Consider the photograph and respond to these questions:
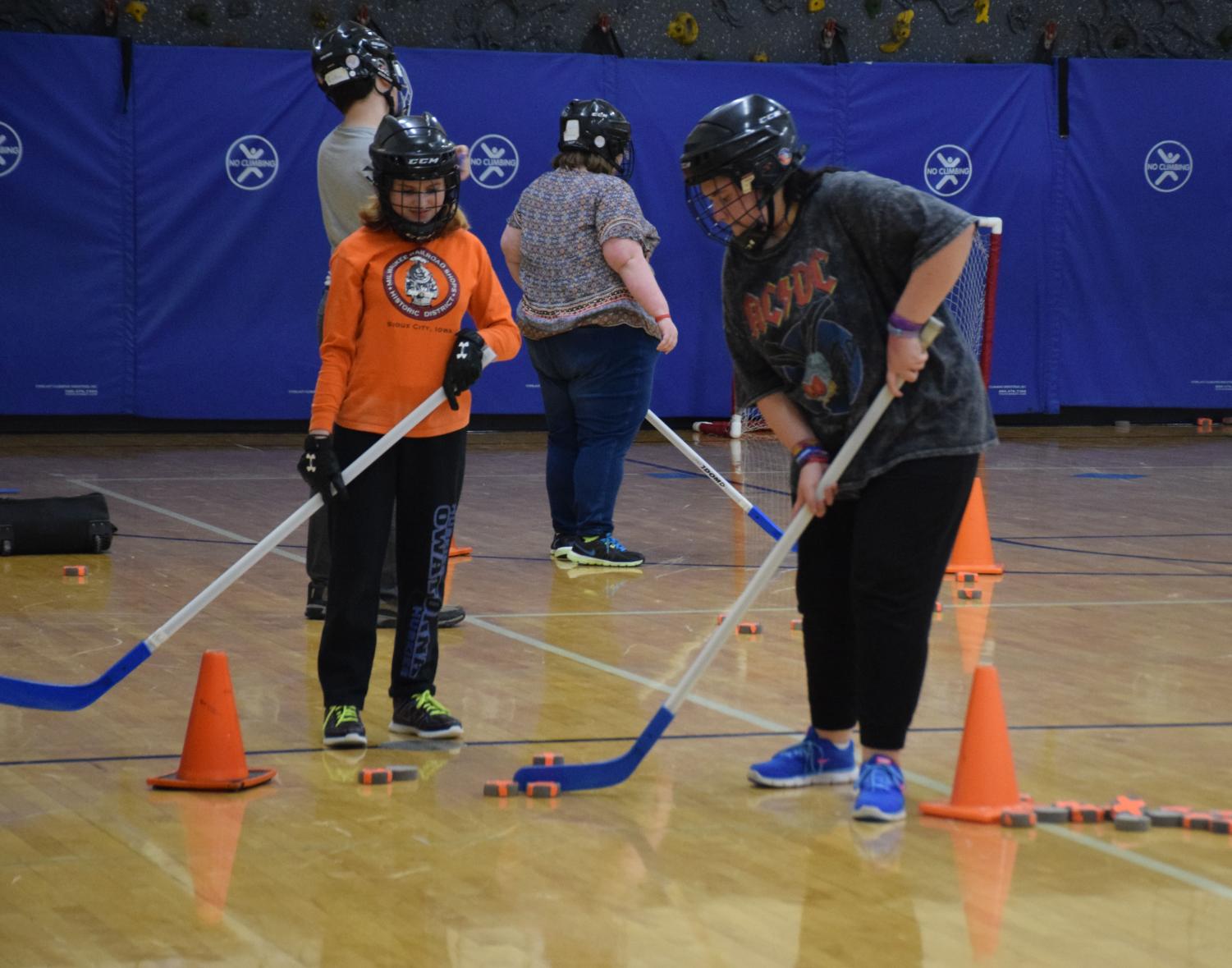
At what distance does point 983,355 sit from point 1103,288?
8.36ft

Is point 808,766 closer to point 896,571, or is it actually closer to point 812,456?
point 896,571

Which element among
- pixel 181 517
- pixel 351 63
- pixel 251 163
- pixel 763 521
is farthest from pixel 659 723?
pixel 251 163

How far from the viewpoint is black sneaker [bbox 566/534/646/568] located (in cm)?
715

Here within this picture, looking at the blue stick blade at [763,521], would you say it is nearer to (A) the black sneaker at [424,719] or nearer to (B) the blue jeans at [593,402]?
(B) the blue jeans at [593,402]

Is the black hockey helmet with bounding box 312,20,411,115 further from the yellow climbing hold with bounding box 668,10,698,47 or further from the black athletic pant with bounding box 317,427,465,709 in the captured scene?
the yellow climbing hold with bounding box 668,10,698,47

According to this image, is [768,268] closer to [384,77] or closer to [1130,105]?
[384,77]

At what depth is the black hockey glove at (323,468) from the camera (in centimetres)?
431

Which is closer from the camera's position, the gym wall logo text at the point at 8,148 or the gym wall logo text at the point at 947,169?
the gym wall logo text at the point at 8,148

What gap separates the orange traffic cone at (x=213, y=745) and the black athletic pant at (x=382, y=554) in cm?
43

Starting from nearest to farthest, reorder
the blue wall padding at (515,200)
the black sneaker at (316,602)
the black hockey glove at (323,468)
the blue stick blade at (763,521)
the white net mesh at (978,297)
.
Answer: the black hockey glove at (323,468) → the black sneaker at (316,602) → the blue stick blade at (763,521) → the white net mesh at (978,297) → the blue wall padding at (515,200)

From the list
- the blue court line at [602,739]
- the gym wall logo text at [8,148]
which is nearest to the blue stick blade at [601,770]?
the blue court line at [602,739]

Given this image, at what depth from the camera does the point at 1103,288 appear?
13.5 m

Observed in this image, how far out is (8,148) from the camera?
458 inches

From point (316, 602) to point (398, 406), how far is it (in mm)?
1703
